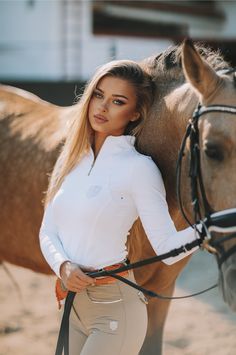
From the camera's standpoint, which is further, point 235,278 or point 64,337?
point 64,337

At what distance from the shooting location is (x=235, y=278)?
6.55 feet

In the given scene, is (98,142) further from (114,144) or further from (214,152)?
(214,152)

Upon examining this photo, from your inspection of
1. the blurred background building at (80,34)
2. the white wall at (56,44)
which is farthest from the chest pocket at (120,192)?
the white wall at (56,44)

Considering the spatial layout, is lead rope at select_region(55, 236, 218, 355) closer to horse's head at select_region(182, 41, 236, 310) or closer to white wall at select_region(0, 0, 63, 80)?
horse's head at select_region(182, 41, 236, 310)

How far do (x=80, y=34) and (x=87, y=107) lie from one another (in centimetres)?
1008

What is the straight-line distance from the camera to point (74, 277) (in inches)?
85.8

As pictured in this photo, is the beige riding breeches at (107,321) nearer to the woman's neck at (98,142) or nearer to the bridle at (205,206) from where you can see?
the bridle at (205,206)

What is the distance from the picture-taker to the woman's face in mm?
2332

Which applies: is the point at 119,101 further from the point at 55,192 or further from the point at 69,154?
the point at 55,192

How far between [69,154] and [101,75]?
346mm

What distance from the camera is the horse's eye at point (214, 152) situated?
Answer: 6.60ft

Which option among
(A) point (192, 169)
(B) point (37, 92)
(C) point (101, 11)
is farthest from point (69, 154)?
(C) point (101, 11)

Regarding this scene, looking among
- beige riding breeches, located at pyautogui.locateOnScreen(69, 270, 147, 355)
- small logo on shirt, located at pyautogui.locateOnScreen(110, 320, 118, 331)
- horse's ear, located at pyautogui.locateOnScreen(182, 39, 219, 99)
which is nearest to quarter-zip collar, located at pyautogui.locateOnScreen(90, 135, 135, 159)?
horse's ear, located at pyautogui.locateOnScreen(182, 39, 219, 99)

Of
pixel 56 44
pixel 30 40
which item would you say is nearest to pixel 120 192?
pixel 56 44
